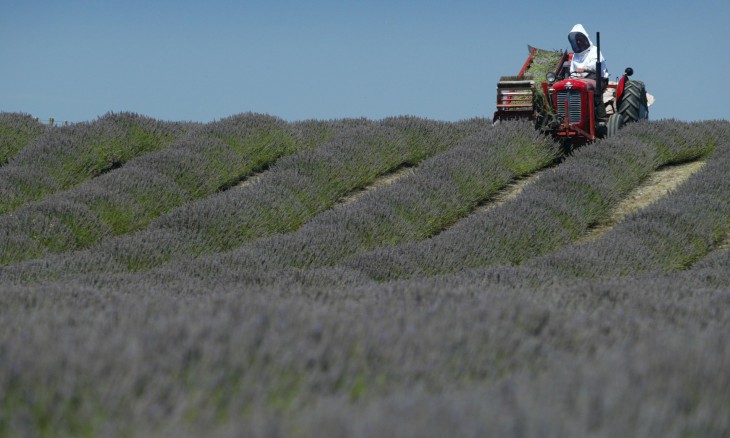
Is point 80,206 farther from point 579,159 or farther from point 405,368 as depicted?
point 405,368

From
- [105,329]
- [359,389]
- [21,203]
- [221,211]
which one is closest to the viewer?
[359,389]

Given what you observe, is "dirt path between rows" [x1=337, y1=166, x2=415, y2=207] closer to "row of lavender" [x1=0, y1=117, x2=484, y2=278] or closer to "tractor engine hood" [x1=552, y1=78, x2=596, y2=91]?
"row of lavender" [x1=0, y1=117, x2=484, y2=278]

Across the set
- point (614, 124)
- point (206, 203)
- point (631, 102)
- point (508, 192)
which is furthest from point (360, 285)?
point (631, 102)

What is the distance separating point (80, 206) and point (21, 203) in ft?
5.32

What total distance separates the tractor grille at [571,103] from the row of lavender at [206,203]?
215cm

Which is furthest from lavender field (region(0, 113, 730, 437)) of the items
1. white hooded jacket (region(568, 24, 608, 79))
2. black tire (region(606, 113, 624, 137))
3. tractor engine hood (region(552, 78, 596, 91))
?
white hooded jacket (region(568, 24, 608, 79))

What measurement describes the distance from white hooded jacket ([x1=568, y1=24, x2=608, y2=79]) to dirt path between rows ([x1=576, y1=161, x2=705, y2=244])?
1791 millimetres

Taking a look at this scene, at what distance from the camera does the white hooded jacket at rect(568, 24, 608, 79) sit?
42.9 feet

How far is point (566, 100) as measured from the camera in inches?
500

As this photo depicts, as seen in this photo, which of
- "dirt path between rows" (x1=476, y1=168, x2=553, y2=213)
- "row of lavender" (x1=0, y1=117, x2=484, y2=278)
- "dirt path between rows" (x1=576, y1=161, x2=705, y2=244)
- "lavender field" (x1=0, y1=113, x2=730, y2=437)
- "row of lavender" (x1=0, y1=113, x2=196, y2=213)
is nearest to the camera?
"lavender field" (x1=0, y1=113, x2=730, y2=437)

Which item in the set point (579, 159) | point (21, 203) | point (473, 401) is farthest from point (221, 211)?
point (473, 401)

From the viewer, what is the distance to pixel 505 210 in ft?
30.2

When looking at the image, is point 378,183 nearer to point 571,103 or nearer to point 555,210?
point 571,103

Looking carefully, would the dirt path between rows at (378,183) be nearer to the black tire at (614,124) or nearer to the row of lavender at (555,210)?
the row of lavender at (555,210)
